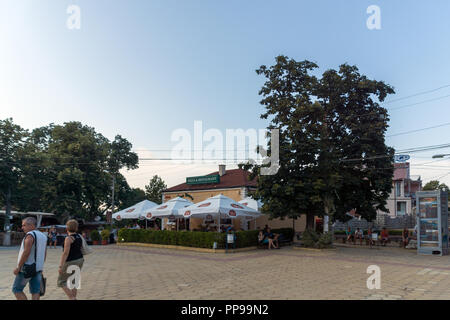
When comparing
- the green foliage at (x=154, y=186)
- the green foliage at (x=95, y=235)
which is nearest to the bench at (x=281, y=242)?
the green foliage at (x=95, y=235)

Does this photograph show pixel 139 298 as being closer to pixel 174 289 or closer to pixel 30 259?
pixel 174 289

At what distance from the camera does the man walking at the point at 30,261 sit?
5828mm

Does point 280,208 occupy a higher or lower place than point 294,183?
lower

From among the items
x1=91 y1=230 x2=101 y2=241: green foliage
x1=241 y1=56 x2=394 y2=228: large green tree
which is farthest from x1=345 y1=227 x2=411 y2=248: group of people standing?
x1=91 y1=230 x2=101 y2=241: green foliage

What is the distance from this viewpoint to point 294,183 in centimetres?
1845

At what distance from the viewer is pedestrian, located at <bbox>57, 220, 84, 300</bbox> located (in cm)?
653

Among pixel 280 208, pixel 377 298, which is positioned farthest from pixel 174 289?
pixel 280 208

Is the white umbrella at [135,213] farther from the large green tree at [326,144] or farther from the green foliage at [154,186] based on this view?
the green foliage at [154,186]

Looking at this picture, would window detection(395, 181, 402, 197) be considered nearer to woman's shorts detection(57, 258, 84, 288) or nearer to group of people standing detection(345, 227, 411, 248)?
group of people standing detection(345, 227, 411, 248)

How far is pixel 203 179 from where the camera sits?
3216 cm

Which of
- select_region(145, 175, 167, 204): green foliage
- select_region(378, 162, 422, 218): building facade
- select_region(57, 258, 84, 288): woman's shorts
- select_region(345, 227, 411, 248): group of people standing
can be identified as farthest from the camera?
select_region(145, 175, 167, 204): green foliage

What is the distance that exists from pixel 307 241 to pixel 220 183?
13.1 meters

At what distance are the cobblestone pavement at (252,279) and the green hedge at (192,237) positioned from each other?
3221 mm

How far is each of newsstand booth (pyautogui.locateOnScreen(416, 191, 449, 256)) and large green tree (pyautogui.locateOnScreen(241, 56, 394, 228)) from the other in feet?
9.79
